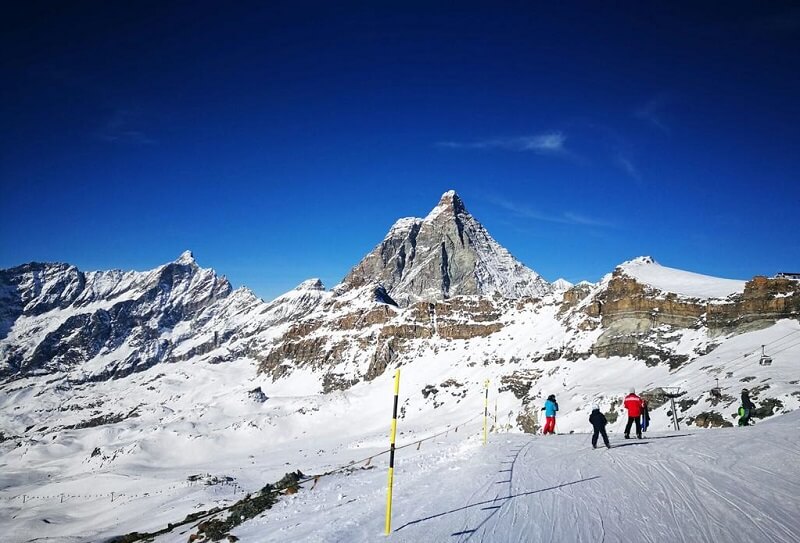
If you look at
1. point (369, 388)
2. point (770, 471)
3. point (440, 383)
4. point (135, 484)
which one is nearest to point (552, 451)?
point (770, 471)

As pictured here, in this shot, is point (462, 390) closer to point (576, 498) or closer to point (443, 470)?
point (443, 470)

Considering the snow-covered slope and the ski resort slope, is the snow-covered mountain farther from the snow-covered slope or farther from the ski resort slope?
the ski resort slope

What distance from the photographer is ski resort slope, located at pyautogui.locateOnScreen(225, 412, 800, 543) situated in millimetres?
8133

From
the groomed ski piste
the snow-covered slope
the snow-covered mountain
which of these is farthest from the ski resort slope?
the snow-covered slope

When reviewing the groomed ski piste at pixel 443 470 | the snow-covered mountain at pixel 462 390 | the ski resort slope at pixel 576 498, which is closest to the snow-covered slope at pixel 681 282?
the snow-covered mountain at pixel 462 390

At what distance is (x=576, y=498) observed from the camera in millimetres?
9969

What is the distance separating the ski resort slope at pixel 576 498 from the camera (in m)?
8.13

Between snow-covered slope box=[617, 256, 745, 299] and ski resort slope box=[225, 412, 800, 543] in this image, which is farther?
snow-covered slope box=[617, 256, 745, 299]

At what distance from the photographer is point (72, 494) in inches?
2557

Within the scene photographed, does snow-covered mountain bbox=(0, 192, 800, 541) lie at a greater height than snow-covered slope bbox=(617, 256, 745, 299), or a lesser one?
lesser

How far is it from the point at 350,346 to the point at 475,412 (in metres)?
88.3

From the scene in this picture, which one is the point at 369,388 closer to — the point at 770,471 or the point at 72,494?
the point at 72,494

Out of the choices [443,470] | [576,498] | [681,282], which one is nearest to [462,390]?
[681,282]

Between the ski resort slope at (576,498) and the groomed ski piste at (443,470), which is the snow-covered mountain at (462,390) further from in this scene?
the ski resort slope at (576,498)
